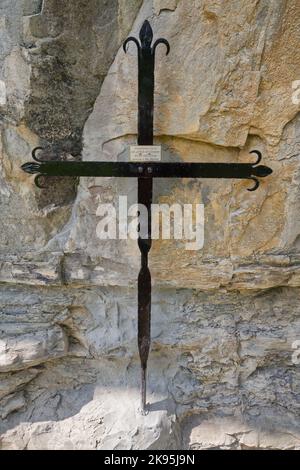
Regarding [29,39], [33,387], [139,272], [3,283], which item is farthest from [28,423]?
[29,39]

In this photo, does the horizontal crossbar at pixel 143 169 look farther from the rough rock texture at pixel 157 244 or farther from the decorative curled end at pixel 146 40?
the decorative curled end at pixel 146 40

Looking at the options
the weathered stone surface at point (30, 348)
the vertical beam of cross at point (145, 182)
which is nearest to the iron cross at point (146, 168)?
the vertical beam of cross at point (145, 182)

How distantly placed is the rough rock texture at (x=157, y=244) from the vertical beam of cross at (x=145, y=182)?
83mm

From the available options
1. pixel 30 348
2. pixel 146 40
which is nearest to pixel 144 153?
pixel 146 40

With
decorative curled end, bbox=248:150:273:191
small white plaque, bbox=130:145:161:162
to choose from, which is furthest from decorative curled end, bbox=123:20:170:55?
decorative curled end, bbox=248:150:273:191

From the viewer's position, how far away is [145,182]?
0.92m

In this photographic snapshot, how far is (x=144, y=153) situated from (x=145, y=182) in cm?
7

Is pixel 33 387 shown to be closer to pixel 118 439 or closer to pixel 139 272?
pixel 118 439

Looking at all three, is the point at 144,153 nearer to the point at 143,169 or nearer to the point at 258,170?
the point at 143,169

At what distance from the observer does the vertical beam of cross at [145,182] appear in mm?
837

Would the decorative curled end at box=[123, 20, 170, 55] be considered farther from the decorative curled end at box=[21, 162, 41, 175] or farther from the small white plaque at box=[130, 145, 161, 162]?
the decorative curled end at box=[21, 162, 41, 175]

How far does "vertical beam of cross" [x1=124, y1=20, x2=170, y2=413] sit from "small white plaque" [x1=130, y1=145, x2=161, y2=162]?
12 mm

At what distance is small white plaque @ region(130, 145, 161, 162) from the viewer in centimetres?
90

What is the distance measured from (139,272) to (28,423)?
55cm
